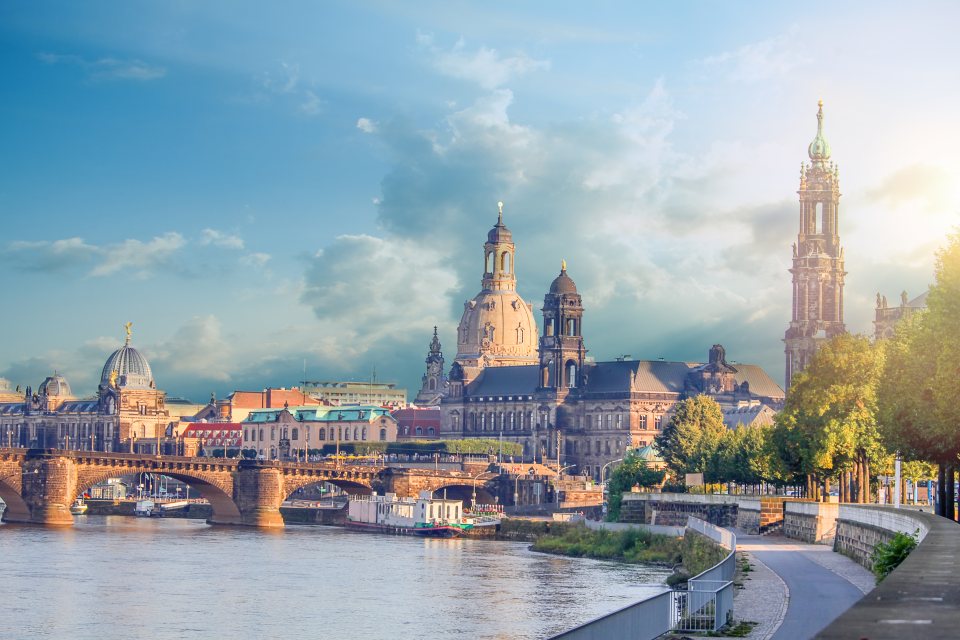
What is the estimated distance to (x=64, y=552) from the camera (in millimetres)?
86812

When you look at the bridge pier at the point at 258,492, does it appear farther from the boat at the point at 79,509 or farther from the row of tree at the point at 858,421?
the row of tree at the point at 858,421

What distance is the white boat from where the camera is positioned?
161725 millimetres

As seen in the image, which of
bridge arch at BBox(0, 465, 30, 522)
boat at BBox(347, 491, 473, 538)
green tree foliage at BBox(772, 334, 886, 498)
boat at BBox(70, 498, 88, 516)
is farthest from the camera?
boat at BBox(70, 498, 88, 516)

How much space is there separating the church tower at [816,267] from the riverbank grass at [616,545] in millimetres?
69641

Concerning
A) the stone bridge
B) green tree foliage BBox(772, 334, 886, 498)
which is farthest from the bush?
the stone bridge

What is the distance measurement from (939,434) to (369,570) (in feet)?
128

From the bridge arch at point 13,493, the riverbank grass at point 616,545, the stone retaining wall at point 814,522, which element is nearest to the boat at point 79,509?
→ the bridge arch at point 13,493

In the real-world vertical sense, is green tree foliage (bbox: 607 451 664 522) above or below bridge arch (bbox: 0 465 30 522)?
above

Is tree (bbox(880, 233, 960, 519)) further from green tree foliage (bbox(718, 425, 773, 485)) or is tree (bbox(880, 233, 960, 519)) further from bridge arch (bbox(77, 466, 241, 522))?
bridge arch (bbox(77, 466, 241, 522))

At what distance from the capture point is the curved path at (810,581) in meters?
33.8

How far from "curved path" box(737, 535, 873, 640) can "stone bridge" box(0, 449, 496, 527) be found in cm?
7783

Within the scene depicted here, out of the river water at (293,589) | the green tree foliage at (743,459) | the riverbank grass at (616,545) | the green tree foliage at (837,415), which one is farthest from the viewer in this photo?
the green tree foliage at (743,459)

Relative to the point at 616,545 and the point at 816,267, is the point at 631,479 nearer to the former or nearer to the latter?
the point at 616,545

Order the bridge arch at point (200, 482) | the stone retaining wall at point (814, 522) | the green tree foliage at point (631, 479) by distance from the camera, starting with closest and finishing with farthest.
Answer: the stone retaining wall at point (814, 522), the green tree foliage at point (631, 479), the bridge arch at point (200, 482)
